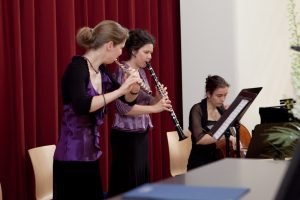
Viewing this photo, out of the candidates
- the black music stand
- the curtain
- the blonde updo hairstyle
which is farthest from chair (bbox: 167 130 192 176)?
the blonde updo hairstyle

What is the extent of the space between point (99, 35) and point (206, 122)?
121cm

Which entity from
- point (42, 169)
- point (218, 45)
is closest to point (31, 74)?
point (42, 169)

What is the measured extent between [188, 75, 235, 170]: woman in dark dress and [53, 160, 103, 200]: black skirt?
0.99m

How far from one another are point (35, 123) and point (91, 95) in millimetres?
905

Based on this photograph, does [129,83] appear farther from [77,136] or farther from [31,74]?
[31,74]

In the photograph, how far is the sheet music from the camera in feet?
9.32

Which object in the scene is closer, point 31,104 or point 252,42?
point 31,104

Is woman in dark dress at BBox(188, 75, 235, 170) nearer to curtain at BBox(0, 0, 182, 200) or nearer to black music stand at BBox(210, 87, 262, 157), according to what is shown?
black music stand at BBox(210, 87, 262, 157)

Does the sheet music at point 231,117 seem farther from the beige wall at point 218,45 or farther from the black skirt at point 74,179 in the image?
the beige wall at point 218,45

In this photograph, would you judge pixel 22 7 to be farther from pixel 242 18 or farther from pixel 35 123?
pixel 242 18

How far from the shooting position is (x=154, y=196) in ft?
3.18

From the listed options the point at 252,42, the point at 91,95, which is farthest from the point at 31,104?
the point at 252,42

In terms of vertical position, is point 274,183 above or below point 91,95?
below

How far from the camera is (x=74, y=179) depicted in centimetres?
259
